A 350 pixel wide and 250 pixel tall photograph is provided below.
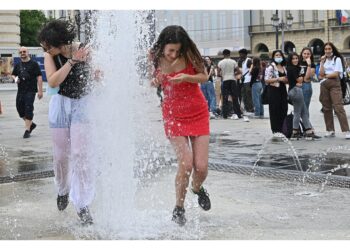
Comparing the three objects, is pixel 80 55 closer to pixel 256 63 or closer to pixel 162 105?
pixel 162 105

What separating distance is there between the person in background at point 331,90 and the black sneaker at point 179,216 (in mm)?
6200

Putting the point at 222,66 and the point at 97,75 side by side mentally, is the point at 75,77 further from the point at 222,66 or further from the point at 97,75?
the point at 222,66

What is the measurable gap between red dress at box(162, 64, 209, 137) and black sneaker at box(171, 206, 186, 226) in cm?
56

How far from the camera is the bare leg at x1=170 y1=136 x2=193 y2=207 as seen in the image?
4.77 m

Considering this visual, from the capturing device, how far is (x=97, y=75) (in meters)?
4.92

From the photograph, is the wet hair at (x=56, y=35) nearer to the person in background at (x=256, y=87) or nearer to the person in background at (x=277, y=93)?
the person in background at (x=277, y=93)

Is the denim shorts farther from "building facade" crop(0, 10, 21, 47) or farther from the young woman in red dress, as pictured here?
"building facade" crop(0, 10, 21, 47)

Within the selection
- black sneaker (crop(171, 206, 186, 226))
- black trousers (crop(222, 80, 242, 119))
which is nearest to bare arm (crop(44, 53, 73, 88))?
black sneaker (crop(171, 206, 186, 226))

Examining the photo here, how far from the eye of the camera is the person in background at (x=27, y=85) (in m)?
11.6

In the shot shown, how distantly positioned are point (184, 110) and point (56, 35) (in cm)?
117

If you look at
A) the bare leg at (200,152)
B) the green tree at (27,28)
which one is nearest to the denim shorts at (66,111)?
the bare leg at (200,152)

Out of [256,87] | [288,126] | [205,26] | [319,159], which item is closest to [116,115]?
[319,159]
